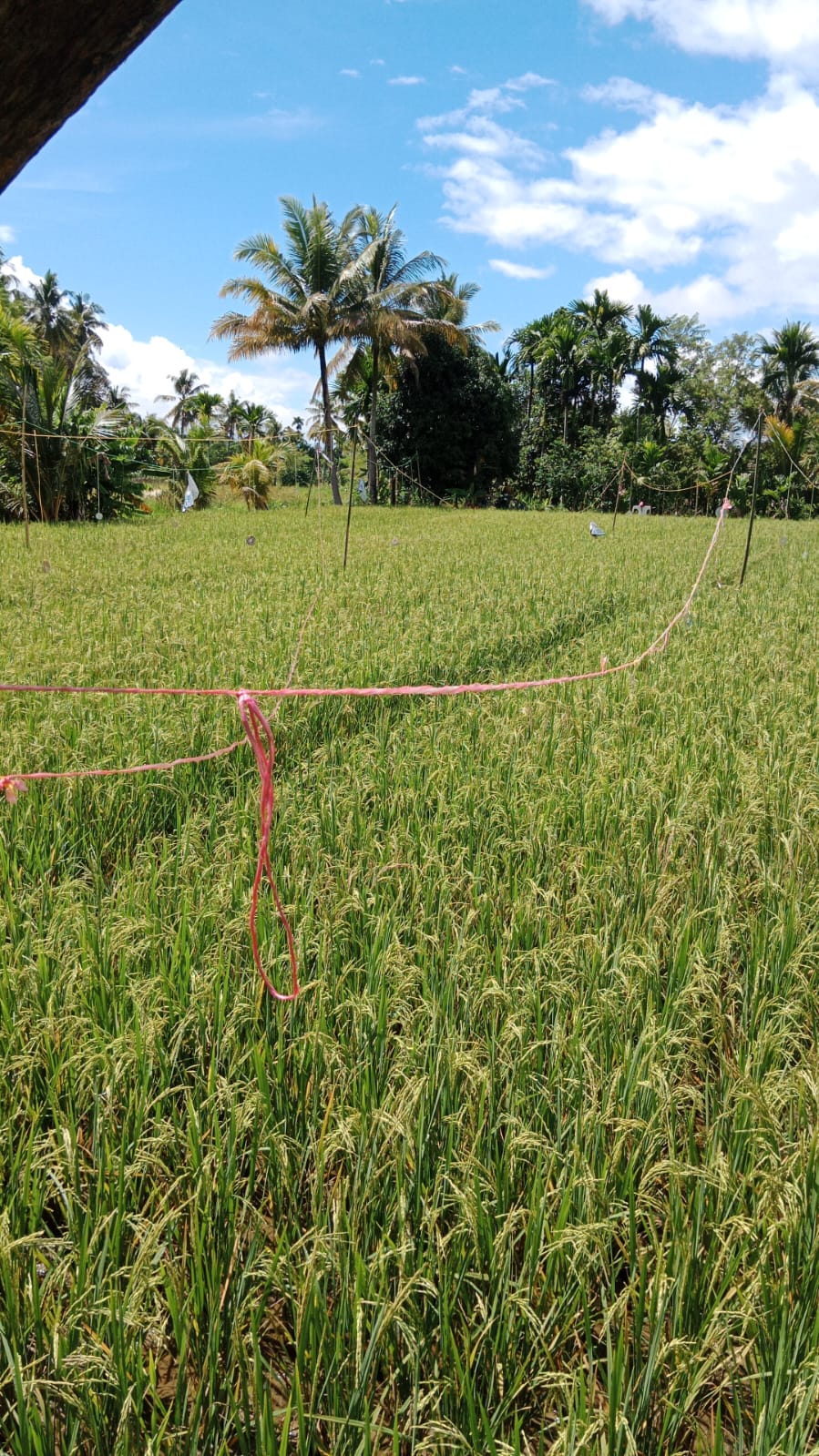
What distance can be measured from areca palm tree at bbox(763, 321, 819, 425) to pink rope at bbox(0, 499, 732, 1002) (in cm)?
2477

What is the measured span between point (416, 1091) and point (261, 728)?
77.2 inches

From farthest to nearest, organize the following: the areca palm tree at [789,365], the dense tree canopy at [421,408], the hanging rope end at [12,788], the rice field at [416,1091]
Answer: the areca palm tree at [789,365], the dense tree canopy at [421,408], the hanging rope end at [12,788], the rice field at [416,1091]

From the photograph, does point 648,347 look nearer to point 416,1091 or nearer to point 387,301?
point 387,301

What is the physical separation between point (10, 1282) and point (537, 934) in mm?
1413

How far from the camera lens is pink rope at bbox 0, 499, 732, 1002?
205 cm

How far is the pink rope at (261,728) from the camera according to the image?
80.8 inches

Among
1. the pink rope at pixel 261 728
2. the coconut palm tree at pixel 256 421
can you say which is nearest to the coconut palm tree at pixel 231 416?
the coconut palm tree at pixel 256 421

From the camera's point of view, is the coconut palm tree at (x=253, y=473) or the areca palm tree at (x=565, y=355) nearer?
the coconut palm tree at (x=253, y=473)

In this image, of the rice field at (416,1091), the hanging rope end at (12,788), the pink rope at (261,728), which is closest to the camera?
the rice field at (416,1091)

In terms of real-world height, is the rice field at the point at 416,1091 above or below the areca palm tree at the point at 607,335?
below

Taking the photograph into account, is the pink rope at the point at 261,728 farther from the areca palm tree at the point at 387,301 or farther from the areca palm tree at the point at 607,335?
the areca palm tree at the point at 607,335

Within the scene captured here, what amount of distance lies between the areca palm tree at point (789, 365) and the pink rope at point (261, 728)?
24767 millimetres

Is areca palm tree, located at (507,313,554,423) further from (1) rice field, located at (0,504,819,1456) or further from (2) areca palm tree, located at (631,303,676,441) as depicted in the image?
(1) rice field, located at (0,504,819,1456)

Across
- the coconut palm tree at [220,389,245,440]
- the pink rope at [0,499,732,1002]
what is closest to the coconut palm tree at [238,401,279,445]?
the coconut palm tree at [220,389,245,440]
